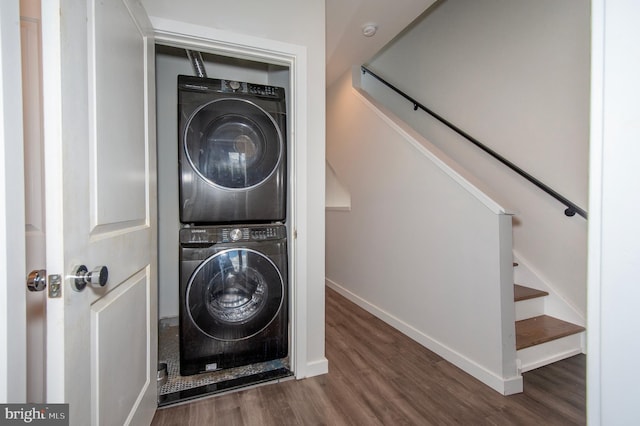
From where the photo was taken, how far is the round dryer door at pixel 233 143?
4.83ft

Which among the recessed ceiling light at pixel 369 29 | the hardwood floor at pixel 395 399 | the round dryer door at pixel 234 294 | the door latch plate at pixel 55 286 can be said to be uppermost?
the recessed ceiling light at pixel 369 29

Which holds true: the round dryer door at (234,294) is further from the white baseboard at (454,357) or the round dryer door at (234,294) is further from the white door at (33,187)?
the white baseboard at (454,357)

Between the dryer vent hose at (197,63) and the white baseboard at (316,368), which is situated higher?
the dryer vent hose at (197,63)

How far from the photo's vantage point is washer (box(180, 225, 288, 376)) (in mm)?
1449

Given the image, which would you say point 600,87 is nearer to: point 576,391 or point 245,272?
point 245,272

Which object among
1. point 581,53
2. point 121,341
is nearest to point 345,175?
point 581,53

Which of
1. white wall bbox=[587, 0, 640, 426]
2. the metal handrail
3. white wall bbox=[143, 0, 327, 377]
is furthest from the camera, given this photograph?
the metal handrail

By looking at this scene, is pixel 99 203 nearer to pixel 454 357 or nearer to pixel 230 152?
pixel 230 152

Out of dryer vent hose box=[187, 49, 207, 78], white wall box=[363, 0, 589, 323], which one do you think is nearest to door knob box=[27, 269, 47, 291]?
dryer vent hose box=[187, 49, 207, 78]

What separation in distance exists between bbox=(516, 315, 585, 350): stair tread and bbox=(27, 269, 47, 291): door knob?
2183 mm

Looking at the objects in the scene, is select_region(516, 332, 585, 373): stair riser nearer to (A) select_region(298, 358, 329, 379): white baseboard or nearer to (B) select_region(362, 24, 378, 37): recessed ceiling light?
(A) select_region(298, 358, 329, 379): white baseboard

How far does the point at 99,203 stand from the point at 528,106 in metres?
2.80

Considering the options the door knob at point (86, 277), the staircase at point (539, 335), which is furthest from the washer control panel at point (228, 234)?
the staircase at point (539, 335)

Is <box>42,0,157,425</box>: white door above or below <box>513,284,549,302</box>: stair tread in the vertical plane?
above
